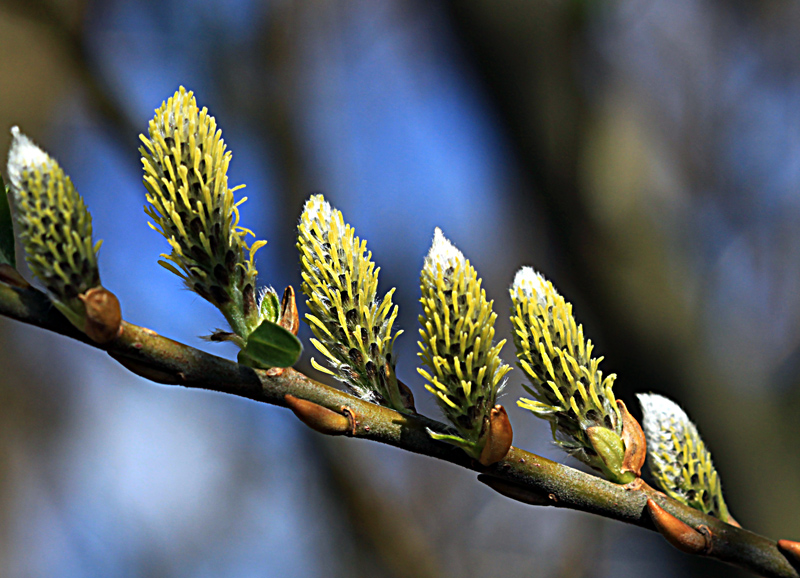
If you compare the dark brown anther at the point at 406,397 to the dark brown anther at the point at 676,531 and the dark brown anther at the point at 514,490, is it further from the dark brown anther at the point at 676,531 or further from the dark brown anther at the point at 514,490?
the dark brown anther at the point at 676,531

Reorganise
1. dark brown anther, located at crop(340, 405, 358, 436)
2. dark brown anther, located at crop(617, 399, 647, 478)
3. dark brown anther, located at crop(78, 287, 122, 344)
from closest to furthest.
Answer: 1. dark brown anther, located at crop(78, 287, 122, 344)
2. dark brown anther, located at crop(340, 405, 358, 436)
3. dark brown anther, located at crop(617, 399, 647, 478)

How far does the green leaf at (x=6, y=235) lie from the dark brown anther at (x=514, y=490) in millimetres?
645

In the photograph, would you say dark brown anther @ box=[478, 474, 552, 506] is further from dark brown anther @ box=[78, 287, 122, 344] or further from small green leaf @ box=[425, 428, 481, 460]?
dark brown anther @ box=[78, 287, 122, 344]

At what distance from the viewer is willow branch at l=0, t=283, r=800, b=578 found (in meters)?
0.70

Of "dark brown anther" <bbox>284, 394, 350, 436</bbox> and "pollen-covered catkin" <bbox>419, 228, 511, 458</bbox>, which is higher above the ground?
"pollen-covered catkin" <bbox>419, 228, 511, 458</bbox>

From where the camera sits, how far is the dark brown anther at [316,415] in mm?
732

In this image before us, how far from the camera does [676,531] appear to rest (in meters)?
0.81

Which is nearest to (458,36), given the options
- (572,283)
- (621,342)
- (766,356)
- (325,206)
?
(572,283)

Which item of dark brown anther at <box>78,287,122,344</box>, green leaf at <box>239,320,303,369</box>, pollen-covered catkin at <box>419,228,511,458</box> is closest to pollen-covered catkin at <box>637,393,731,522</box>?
pollen-covered catkin at <box>419,228,511,458</box>

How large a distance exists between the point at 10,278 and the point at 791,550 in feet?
3.42

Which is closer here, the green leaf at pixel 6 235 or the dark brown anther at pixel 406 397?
the green leaf at pixel 6 235

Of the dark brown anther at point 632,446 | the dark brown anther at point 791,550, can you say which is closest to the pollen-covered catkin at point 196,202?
the dark brown anther at point 632,446

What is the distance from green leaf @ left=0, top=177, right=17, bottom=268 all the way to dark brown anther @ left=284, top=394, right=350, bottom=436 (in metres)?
0.38

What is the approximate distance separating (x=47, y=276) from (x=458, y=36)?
3.21 m
